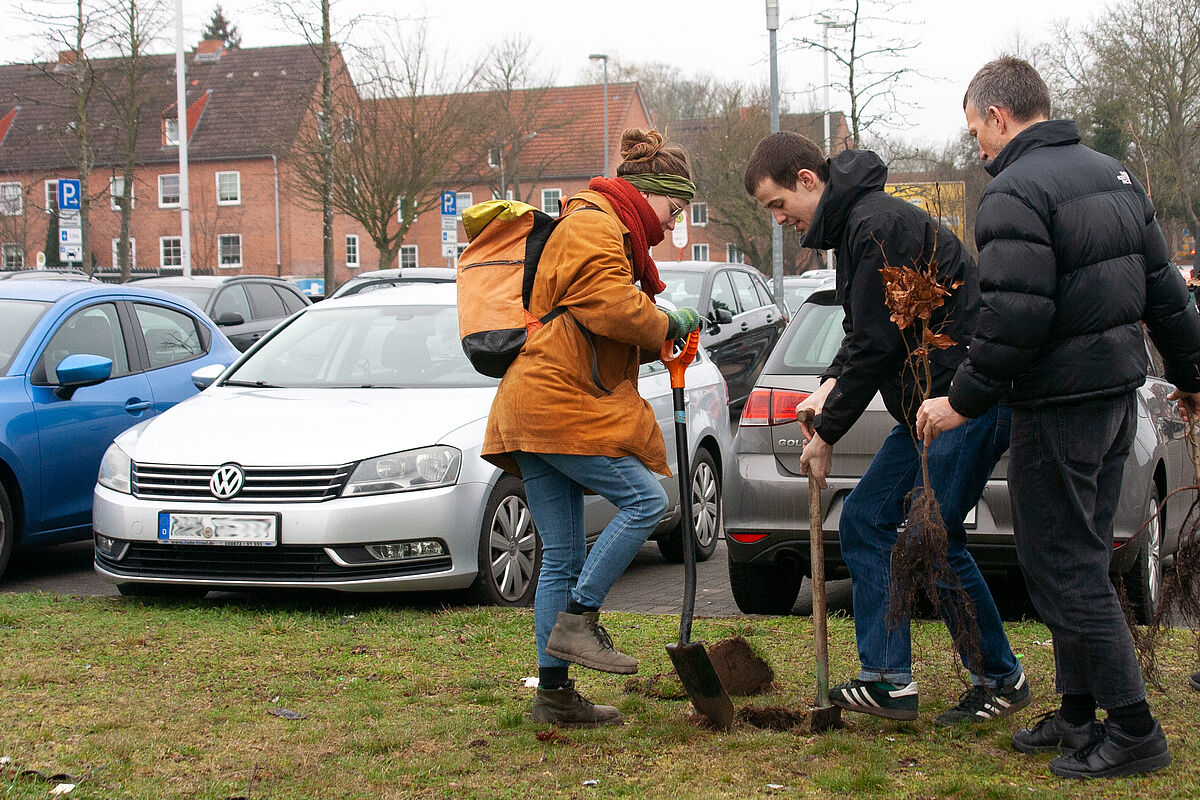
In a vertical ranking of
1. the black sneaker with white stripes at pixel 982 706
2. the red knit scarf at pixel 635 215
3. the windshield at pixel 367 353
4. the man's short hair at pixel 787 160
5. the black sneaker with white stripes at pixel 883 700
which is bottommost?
the black sneaker with white stripes at pixel 982 706

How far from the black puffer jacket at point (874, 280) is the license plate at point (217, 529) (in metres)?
2.98

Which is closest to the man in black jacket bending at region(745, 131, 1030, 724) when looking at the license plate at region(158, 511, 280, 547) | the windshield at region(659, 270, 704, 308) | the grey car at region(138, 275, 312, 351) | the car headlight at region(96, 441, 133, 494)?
the license plate at region(158, 511, 280, 547)

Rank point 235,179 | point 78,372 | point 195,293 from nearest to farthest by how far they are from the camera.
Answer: point 78,372
point 195,293
point 235,179

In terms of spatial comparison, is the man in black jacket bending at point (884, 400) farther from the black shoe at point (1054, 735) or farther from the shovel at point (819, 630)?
the black shoe at point (1054, 735)

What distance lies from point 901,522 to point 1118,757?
3.41ft

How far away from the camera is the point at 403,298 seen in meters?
8.05

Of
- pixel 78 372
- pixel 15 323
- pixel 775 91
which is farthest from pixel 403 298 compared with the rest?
pixel 775 91

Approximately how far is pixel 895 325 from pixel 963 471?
0.54m

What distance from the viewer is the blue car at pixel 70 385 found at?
7551 mm

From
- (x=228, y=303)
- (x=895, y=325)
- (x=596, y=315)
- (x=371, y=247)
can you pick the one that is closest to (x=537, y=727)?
(x=596, y=315)

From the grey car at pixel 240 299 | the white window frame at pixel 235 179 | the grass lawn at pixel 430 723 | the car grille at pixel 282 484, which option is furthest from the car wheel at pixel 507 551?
the white window frame at pixel 235 179

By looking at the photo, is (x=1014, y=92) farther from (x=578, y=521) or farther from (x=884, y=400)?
(x=578, y=521)

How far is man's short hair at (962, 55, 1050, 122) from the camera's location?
3885mm

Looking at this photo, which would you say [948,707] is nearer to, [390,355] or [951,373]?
[951,373]
